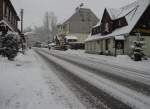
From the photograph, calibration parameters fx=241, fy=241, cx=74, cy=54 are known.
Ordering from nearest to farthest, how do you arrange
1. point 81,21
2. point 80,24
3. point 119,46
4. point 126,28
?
point 126,28, point 119,46, point 80,24, point 81,21

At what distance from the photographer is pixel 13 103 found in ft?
22.2

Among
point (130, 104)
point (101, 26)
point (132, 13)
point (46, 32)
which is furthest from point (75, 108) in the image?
point (46, 32)

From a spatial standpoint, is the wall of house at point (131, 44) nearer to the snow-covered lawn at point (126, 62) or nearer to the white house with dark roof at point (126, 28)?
the white house with dark roof at point (126, 28)

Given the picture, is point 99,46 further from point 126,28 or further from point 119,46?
point 126,28

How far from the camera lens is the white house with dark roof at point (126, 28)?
31.8 metres

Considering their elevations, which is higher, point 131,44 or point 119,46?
point 131,44

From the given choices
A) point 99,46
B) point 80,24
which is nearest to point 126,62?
point 99,46

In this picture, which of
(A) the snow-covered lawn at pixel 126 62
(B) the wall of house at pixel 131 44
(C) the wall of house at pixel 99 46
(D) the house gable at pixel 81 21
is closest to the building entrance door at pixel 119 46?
(B) the wall of house at pixel 131 44

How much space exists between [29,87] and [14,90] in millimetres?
771

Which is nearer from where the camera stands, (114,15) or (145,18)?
(145,18)

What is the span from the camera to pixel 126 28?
32969mm

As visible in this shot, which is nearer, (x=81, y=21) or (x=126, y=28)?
(x=126, y=28)

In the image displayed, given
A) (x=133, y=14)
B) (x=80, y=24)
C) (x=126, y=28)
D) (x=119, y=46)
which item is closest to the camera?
(x=126, y=28)

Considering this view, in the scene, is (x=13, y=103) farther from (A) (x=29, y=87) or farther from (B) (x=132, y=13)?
(B) (x=132, y=13)
